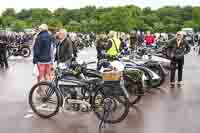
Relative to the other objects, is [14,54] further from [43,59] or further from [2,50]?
[43,59]

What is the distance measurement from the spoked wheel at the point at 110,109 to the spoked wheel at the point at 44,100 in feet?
2.73

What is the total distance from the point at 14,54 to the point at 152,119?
18.8 meters

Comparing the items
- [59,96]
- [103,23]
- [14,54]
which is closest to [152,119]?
[59,96]

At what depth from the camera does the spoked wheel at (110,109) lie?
8000 mm

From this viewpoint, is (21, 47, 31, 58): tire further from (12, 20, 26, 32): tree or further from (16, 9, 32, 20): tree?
(16, 9, 32, 20): tree

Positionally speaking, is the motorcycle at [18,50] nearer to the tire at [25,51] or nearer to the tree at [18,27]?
the tire at [25,51]

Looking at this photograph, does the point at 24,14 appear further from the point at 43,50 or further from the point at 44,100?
the point at 44,100

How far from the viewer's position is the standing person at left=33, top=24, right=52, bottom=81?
10.2 meters

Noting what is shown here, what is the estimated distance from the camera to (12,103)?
34.0 feet

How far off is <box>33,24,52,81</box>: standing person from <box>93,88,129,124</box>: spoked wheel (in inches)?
96.2

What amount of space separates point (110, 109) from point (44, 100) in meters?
1.45

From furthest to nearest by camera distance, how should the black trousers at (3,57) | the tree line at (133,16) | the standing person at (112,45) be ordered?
the tree line at (133,16) < the black trousers at (3,57) < the standing person at (112,45)

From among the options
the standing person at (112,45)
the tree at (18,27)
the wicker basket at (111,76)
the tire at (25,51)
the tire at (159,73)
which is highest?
the standing person at (112,45)

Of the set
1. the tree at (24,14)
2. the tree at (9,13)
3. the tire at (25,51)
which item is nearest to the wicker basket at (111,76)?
the tire at (25,51)
